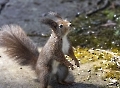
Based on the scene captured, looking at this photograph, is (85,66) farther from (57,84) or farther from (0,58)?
(0,58)

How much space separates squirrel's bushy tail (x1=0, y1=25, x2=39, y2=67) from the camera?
4445 millimetres

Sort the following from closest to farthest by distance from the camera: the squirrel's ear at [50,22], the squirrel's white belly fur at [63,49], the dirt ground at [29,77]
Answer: the squirrel's ear at [50,22] → the squirrel's white belly fur at [63,49] → the dirt ground at [29,77]

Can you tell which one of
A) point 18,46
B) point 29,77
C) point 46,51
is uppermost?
point 18,46

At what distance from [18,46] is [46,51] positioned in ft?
1.25

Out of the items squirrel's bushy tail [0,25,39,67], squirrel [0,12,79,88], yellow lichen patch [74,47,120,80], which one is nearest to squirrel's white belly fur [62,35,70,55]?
squirrel [0,12,79,88]

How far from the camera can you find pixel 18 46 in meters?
4.46

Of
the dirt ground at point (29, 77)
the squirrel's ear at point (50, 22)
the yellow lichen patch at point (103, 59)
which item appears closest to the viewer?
the squirrel's ear at point (50, 22)

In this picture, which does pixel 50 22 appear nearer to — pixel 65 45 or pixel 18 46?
pixel 65 45

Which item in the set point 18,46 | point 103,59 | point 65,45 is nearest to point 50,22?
point 65,45

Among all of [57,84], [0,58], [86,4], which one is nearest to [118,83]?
[57,84]

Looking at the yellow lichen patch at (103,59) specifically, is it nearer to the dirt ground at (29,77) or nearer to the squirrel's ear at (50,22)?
the dirt ground at (29,77)

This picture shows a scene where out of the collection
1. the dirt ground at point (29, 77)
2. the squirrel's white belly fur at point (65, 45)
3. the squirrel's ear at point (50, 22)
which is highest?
the squirrel's ear at point (50, 22)

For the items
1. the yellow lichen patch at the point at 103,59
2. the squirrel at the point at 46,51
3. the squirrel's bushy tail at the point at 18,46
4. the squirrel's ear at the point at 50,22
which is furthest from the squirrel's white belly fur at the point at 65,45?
the yellow lichen patch at the point at 103,59

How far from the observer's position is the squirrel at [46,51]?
4.18 metres
